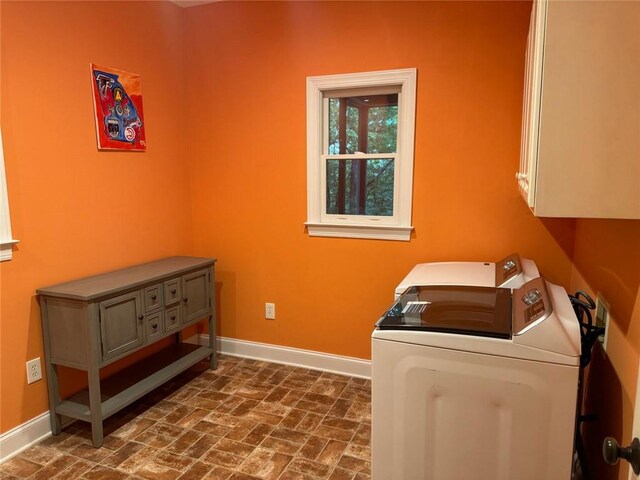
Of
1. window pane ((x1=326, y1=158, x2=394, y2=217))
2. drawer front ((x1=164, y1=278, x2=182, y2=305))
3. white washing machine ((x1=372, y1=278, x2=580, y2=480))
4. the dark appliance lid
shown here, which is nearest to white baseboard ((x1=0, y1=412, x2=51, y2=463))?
drawer front ((x1=164, y1=278, x2=182, y2=305))

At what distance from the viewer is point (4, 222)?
215 centimetres

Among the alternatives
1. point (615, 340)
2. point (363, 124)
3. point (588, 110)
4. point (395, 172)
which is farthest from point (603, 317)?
point (363, 124)

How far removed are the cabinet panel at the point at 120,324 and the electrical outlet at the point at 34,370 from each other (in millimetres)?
405

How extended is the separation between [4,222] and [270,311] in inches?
71.5

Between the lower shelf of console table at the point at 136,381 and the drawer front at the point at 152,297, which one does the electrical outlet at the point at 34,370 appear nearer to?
the lower shelf of console table at the point at 136,381

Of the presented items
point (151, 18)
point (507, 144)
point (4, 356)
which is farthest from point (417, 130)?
point (4, 356)

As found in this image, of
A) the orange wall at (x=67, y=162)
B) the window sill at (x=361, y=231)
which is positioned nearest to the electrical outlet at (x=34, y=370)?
the orange wall at (x=67, y=162)

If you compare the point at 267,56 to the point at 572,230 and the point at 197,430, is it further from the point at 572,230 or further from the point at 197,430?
the point at 197,430

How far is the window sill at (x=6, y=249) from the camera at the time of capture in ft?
7.02

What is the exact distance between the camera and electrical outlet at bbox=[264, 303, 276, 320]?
3.35 meters

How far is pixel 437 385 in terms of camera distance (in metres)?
1.46

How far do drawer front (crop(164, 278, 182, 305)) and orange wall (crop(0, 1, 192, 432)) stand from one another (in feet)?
1.33

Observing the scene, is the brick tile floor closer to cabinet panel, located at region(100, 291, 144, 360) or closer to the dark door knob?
cabinet panel, located at region(100, 291, 144, 360)

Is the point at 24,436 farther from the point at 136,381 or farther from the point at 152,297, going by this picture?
the point at 152,297
